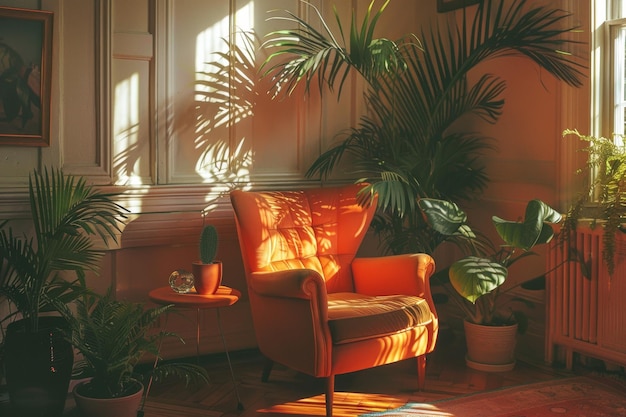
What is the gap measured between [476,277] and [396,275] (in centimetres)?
44

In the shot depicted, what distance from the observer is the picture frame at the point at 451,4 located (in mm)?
4691

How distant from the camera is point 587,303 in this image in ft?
13.1

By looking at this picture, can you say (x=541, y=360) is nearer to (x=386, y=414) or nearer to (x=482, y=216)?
(x=482, y=216)

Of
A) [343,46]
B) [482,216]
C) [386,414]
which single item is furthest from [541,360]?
[343,46]

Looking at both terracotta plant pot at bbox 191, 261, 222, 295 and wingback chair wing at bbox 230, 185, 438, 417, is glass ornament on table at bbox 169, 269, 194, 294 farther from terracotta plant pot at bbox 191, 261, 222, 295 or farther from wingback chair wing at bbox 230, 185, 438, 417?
wingback chair wing at bbox 230, 185, 438, 417

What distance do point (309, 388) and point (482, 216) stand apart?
1.62 metres

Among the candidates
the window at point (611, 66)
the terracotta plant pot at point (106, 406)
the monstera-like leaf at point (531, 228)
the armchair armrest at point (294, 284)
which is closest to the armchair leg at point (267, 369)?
the armchair armrest at point (294, 284)

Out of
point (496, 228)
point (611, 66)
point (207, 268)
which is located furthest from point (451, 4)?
point (207, 268)

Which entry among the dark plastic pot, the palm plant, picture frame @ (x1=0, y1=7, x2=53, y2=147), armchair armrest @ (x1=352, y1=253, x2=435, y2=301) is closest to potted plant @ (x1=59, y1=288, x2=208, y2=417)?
the dark plastic pot

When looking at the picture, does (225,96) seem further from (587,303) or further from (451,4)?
(587,303)

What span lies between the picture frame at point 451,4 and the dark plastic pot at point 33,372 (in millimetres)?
3028

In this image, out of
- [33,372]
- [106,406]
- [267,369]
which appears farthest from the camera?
[267,369]

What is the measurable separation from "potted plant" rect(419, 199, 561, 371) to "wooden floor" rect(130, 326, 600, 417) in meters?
0.11

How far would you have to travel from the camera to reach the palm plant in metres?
4.07
